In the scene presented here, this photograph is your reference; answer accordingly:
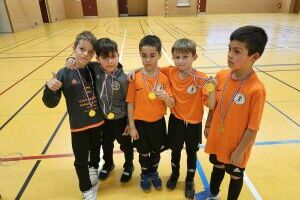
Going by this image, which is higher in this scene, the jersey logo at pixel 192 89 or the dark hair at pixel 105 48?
the dark hair at pixel 105 48

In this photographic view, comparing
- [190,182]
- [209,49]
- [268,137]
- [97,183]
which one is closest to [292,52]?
[209,49]

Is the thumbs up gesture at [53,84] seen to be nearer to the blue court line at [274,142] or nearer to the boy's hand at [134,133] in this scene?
the boy's hand at [134,133]

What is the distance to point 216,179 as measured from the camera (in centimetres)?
213

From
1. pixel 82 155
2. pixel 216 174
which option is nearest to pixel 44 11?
pixel 82 155

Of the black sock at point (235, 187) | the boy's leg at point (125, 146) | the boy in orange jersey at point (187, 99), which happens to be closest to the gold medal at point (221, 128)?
the boy in orange jersey at point (187, 99)

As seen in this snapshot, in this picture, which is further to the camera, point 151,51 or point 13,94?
point 13,94

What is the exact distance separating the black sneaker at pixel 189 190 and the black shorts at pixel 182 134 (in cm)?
36

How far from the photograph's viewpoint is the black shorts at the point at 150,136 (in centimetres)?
217

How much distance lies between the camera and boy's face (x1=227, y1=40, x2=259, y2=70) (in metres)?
1.58

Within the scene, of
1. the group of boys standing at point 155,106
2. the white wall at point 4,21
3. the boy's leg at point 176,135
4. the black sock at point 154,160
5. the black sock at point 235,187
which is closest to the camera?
the group of boys standing at point 155,106

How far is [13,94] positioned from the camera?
4.66 metres

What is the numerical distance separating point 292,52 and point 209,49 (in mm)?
2536

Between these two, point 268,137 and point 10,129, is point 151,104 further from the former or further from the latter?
point 10,129

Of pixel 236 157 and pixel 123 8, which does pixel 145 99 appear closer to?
pixel 236 157
